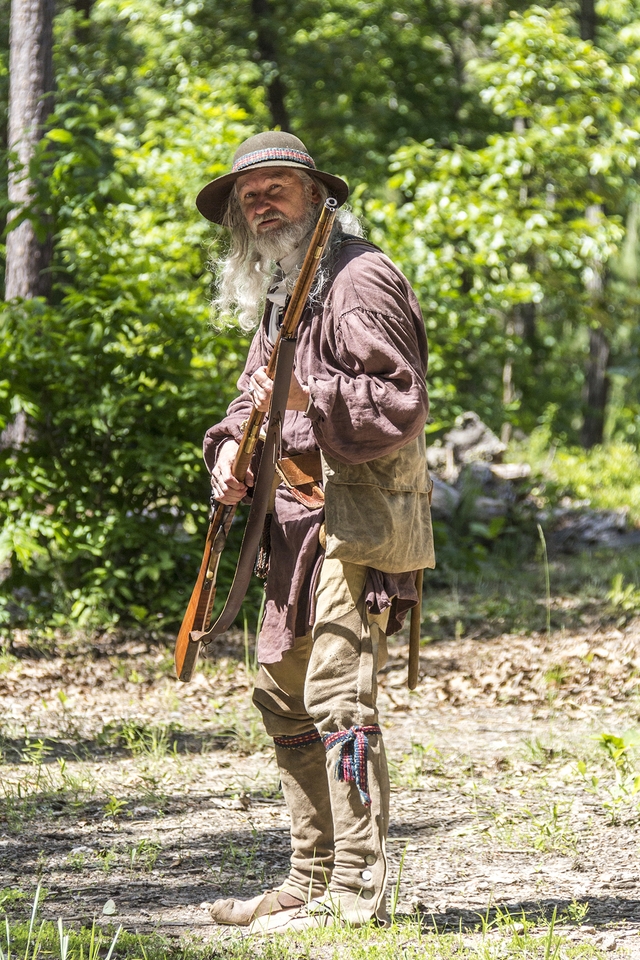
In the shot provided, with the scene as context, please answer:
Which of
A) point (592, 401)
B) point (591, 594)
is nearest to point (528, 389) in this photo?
point (592, 401)

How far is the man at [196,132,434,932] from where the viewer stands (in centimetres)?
266

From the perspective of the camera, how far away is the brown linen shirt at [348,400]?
8.54 ft

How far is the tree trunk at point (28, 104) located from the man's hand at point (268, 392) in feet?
16.6

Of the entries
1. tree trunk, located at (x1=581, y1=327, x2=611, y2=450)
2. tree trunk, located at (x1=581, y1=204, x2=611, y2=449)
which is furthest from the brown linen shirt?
tree trunk, located at (x1=581, y1=327, x2=611, y2=450)

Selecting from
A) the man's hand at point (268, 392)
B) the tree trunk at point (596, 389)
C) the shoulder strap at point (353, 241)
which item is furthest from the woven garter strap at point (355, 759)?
the tree trunk at point (596, 389)

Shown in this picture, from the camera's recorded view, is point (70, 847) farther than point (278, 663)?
Yes

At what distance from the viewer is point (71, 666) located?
6.20m

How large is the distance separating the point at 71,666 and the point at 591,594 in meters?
3.74

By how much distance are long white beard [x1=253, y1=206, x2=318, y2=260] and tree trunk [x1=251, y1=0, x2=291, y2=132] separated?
10695 millimetres

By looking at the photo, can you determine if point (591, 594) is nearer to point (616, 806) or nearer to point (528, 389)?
point (616, 806)

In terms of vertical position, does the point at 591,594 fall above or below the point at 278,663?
below

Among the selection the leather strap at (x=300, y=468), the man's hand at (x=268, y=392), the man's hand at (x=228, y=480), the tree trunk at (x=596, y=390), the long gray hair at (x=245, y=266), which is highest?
the long gray hair at (x=245, y=266)

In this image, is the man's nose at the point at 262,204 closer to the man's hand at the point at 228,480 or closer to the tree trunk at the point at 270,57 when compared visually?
the man's hand at the point at 228,480

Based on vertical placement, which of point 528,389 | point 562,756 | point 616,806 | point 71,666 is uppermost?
point 616,806
